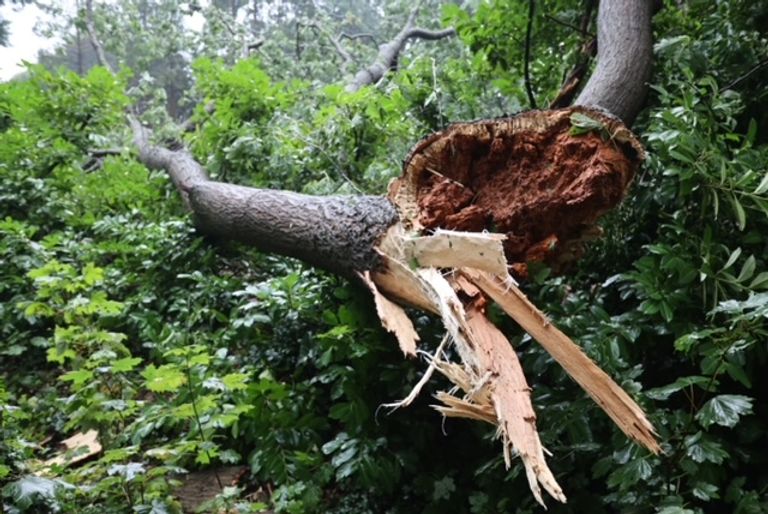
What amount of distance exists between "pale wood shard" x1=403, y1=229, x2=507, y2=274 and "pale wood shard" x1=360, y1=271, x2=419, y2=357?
0.20 meters

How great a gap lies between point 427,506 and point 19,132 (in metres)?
4.60

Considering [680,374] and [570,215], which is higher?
[570,215]

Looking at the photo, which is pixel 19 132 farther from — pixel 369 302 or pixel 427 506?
pixel 427 506

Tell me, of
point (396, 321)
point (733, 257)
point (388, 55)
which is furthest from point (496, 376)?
point (388, 55)

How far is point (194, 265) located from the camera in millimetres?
3414

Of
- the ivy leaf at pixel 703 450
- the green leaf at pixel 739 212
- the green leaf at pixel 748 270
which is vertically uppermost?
the green leaf at pixel 739 212

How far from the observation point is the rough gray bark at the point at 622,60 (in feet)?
7.57

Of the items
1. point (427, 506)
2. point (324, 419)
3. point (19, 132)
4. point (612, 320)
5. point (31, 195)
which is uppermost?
point (19, 132)

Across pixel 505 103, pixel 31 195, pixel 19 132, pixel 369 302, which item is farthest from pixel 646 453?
pixel 19 132

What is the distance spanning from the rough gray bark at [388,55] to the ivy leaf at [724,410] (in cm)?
529

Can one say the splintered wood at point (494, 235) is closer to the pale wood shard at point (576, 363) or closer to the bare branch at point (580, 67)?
the pale wood shard at point (576, 363)

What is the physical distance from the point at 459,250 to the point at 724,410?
0.79 meters

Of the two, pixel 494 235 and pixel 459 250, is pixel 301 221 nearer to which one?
pixel 459 250

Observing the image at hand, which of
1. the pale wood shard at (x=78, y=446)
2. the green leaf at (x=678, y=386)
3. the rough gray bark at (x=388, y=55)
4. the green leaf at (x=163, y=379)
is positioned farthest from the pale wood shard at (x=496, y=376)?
the rough gray bark at (x=388, y=55)
